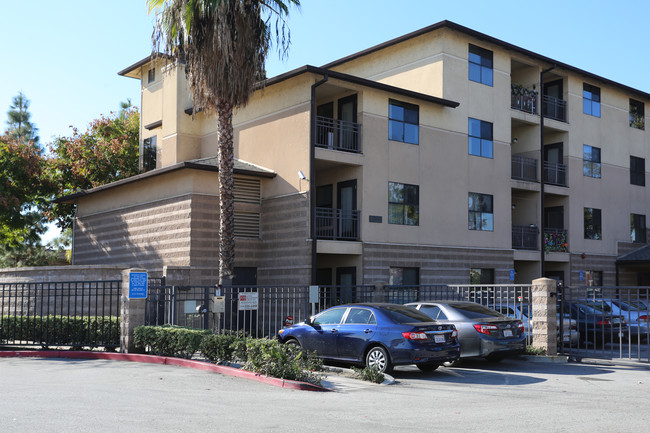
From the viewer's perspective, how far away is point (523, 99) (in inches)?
1236

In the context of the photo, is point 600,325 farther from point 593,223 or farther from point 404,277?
point 593,223

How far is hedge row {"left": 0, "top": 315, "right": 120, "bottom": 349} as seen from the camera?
17438 millimetres

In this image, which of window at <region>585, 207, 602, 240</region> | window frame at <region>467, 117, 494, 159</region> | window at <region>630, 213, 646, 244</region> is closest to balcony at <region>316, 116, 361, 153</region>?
window frame at <region>467, 117, 494, 159</region>

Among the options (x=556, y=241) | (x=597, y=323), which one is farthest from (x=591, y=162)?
(x=597, y=323)

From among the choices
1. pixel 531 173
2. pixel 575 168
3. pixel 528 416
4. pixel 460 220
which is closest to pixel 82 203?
pixel 460 220

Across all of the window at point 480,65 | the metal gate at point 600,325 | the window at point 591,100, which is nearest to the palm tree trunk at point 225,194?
the metal gate at point 600,325

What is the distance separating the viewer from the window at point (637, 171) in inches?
1443

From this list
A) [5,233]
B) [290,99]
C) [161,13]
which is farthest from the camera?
[5,233]

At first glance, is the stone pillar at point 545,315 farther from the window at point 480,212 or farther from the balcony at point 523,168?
the balcony at point 523,168

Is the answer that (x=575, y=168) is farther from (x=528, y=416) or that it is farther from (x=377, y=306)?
(x=528, y=416)

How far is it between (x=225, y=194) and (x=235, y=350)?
770 centimetres

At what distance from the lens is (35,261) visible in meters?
43.3

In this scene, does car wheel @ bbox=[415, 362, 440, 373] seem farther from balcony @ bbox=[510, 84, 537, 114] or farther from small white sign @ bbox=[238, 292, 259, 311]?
balcony @ bbox=[510, 84, 537, 114]

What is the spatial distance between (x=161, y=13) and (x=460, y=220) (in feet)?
45.8
